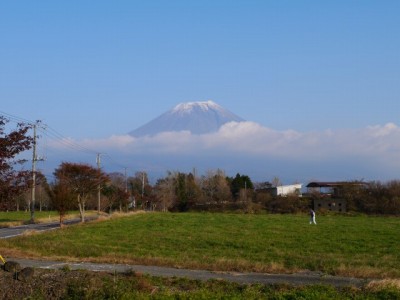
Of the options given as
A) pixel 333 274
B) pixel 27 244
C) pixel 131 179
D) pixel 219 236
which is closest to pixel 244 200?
pixel 131 179

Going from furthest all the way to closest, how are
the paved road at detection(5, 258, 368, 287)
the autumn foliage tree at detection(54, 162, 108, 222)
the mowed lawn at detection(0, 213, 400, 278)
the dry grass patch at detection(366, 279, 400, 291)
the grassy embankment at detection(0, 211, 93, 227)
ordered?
the grassy embankment at detection(0, 211, 93, 227) < the autumn foliage tree at detection(54, 162, 108, 222) < the mowed lawn at detection(0, 213, 400, 278) < the paved road at detection(5, 258, 368, 287) < the dry grass patch at detection(366, 279, 400, 291)

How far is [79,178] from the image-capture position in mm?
44812

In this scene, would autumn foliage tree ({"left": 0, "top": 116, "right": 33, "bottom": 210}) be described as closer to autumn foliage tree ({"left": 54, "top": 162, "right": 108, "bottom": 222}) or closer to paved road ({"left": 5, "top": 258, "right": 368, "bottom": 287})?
paved road ({"left": 5, "top": 258, "right": 368, "bottom": 287})

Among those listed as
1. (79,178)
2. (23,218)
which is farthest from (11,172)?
(23,218)

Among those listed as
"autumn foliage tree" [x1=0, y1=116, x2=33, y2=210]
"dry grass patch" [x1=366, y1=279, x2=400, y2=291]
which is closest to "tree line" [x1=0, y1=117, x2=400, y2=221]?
"autumn foliage tree" [x1=0, y1=116, x2=33, y2=210]

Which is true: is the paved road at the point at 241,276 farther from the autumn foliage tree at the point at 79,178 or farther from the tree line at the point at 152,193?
the autumn foliage tree at the point at 79,178

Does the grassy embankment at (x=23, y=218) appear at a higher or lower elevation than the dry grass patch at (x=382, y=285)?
higher

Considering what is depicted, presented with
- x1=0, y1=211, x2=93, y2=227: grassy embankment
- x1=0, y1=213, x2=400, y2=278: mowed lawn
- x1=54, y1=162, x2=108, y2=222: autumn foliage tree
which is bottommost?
x1=0, y1=213, x2=400, y2=278: mowed lawn

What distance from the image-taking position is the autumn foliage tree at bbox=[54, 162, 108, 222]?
A: 44125 millimetres

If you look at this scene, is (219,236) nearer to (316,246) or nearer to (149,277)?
(316,246)

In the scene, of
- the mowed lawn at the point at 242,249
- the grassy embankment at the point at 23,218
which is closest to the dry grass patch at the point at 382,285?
the mowed lawn at the point at 242,249

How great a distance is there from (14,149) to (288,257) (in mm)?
9885

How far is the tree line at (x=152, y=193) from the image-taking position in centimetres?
1611

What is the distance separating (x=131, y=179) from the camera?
404ft
